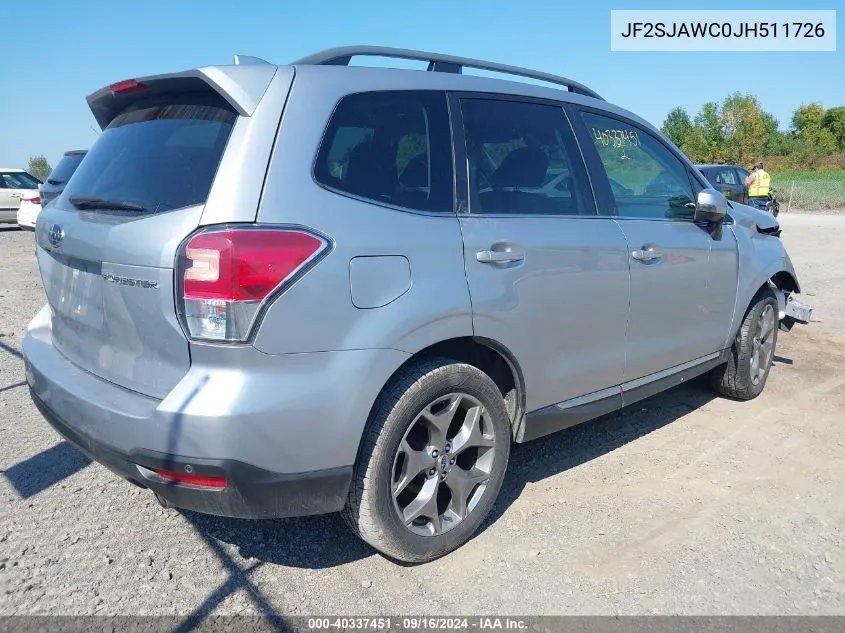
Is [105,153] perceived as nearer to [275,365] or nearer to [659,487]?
[275,365]

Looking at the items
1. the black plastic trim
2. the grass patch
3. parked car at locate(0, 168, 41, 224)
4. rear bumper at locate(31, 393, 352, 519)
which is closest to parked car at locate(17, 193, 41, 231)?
parked car at locate(0, 168, 41, 224)

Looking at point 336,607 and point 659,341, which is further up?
point 659,341

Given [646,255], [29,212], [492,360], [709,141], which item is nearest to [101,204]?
[492,360]

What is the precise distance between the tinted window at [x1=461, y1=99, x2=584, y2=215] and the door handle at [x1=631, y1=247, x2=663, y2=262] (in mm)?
411

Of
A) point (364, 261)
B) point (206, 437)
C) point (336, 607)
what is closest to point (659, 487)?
point (336, 607)

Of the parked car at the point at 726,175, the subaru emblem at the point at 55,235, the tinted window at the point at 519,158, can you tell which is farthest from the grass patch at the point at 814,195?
the subaru emblem at the point at 55,235

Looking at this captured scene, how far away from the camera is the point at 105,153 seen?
2836mm

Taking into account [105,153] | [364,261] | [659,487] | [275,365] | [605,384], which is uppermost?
[105,153]

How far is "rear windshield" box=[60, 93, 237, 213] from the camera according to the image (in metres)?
2.34

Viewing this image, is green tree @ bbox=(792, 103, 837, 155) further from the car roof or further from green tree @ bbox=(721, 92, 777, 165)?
the car roof

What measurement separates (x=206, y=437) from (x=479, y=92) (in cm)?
190

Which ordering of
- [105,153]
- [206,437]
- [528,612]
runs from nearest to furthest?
[206,437]
[528,612]
[105,153]

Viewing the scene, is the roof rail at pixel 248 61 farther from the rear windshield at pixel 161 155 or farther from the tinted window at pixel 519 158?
the tinted window at pixel 519 158

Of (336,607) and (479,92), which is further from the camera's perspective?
(479,92)
